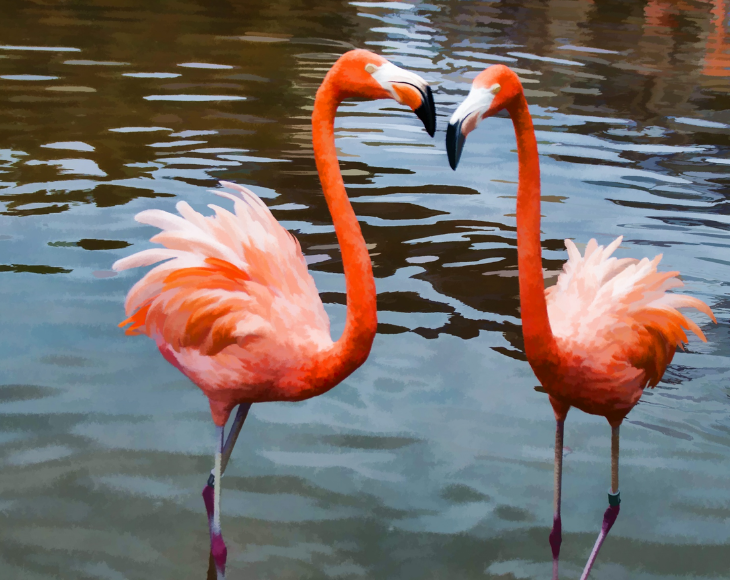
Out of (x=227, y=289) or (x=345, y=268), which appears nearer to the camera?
(x=345, y=268)

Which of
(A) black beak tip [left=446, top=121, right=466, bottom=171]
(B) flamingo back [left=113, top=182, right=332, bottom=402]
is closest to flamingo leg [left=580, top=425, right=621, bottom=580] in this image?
(B) flamingo back [left=113, top=182, right=332, bottom=402]

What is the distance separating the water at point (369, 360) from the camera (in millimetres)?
3764

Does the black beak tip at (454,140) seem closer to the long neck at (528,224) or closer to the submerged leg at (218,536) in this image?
the long neck at (528,224)

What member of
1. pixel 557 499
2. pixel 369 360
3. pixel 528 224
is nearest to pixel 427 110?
pixel 528 224

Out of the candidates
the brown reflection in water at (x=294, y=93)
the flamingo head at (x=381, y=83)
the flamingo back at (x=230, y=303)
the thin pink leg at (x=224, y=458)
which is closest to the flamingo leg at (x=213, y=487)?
the thin pink leg at (x=224, y=458)

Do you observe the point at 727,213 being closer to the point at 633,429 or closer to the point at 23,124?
the point at 633,429

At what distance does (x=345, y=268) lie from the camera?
324 cm

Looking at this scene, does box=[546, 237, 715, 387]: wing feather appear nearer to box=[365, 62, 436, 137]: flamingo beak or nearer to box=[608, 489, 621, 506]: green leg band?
box=[608, 489, 621, 506]: green leg band

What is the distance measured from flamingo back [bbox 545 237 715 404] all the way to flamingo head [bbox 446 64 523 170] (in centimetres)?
90

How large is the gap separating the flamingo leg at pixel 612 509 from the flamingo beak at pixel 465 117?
1.41 metres

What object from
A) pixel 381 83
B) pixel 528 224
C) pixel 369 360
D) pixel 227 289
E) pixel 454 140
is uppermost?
pixel 381 83

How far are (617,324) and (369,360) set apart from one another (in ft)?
7.15

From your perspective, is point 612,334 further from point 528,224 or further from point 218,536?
point 218,536

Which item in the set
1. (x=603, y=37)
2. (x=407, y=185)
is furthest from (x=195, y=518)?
(x=603, y=37)
